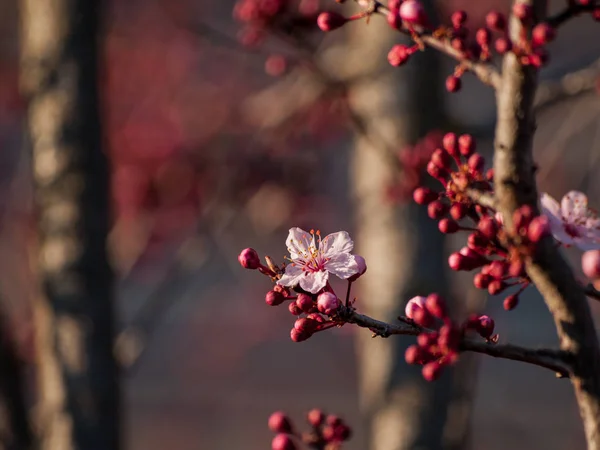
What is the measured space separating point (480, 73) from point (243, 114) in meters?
3.15

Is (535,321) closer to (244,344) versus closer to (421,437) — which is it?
(244,344)

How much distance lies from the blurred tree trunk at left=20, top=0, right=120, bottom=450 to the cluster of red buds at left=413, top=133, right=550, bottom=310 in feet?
5.17

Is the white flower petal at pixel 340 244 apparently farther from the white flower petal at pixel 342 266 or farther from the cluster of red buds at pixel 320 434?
the cluster of red buds at pixel 320 434

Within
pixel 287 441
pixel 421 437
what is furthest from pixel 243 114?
pixel 287 441

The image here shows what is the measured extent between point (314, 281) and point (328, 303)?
7 cm

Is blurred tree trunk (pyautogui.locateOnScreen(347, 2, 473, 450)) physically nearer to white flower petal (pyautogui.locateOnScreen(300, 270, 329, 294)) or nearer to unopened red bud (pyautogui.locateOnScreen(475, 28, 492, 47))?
unopened red bud (pyautogui.locateOnScreen(475, 28, 492, 47))

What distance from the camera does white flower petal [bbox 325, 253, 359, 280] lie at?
1.22 metres

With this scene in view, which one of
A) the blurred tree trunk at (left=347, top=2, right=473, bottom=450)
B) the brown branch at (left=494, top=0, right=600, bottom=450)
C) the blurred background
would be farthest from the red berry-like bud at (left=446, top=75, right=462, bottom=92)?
the blurred tree trunk at (left=347, top=2, right=473, bottom=450)

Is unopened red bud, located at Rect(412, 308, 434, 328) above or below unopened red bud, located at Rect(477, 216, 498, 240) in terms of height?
below

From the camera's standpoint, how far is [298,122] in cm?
431

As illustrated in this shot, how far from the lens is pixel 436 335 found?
3.38 ft

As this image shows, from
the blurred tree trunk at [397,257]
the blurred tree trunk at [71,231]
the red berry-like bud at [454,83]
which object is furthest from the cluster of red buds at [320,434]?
the blurred tree trunk at [397,257]

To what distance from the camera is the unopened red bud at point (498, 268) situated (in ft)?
3.67

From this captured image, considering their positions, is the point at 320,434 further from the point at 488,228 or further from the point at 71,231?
the point at 71,231
